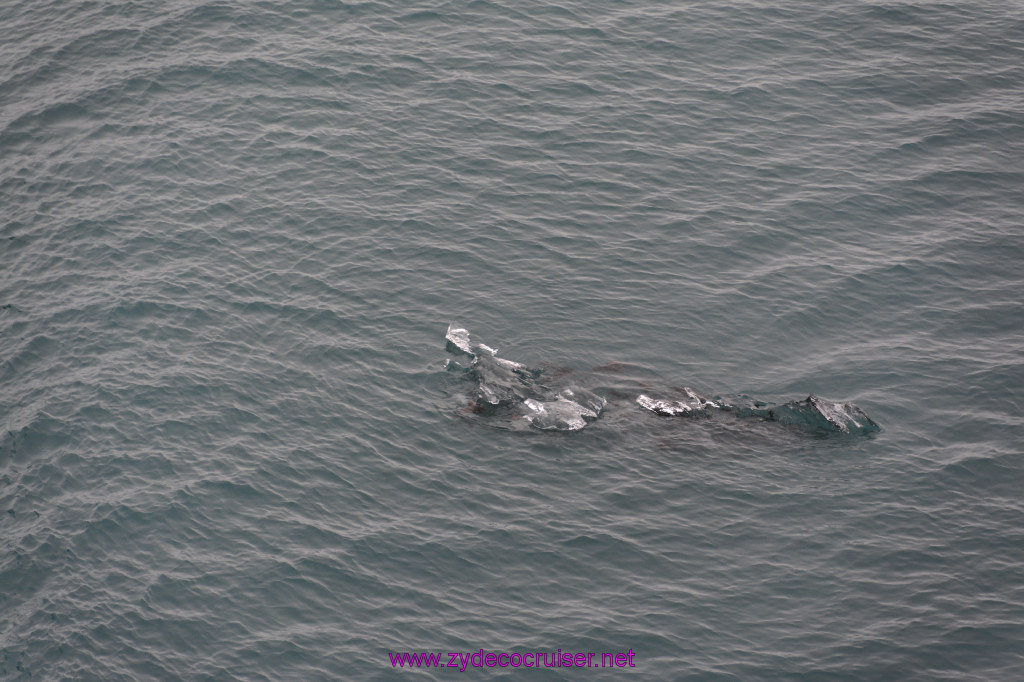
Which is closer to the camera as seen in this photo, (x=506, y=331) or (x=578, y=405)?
(x=578, y=405)

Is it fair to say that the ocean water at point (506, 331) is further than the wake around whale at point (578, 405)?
No

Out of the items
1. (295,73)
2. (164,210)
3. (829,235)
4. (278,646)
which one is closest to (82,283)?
(164,210)

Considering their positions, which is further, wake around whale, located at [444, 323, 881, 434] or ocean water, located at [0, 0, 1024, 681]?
wake around whale, located at [444, 323, 881, 434]

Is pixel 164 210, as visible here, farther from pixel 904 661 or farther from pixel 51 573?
pixel 904 661
